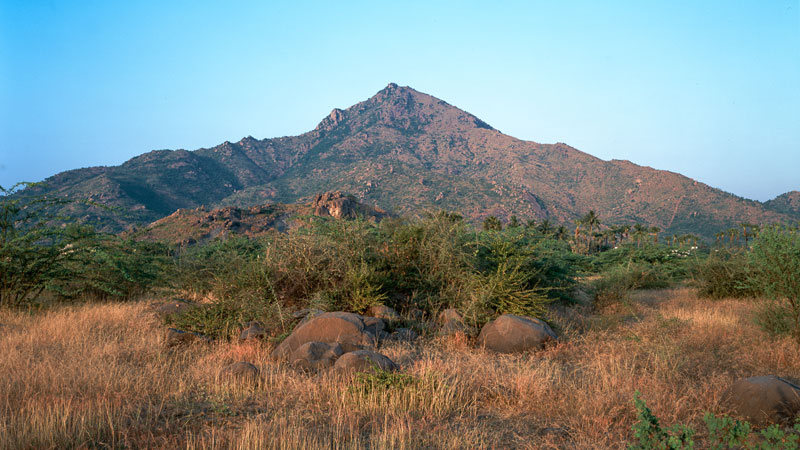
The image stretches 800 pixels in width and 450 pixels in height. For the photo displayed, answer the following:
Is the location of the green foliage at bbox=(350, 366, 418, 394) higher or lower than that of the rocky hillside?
lower

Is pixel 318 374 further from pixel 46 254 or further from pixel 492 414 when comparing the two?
pixel 46 254

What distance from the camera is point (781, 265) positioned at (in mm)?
8555

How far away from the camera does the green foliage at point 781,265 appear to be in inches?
325

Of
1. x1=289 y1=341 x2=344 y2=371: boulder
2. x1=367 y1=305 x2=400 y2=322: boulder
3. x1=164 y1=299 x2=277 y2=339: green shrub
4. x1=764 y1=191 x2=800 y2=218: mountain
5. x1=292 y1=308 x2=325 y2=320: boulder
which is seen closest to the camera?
x1=289 y1=341 x2=344 y2=371: boulder

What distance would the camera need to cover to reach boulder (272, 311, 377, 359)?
25.0 ft

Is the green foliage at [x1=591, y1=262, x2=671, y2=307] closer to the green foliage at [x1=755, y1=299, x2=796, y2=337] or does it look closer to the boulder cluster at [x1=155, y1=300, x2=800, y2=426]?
the green foliage at [x1=755, y1=299, x2=796, y2=337]

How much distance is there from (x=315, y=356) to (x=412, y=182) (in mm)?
96653

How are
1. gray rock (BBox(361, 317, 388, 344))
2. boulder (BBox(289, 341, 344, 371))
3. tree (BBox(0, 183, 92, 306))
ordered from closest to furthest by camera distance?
boulder (BBox(289, 341, 344, 371)) < gray rock (BBox(361, 317, 388, 344)) < tree (BBox(0, 183, 92, 306))

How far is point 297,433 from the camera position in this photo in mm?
3883

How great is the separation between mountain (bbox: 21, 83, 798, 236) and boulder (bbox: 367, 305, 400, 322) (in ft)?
170

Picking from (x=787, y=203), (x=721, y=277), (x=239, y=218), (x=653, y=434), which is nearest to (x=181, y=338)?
(x=653, y=434)

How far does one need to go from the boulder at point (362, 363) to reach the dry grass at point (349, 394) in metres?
0.25

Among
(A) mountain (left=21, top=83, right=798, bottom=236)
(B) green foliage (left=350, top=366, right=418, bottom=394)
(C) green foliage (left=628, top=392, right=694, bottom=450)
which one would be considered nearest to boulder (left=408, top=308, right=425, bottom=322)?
(B) green foliage (left=350, top=366, right=418, bottom=394)

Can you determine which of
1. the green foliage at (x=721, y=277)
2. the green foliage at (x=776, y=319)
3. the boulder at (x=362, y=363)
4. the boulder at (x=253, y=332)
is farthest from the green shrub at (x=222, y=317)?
the green foliage at (x=721, y=277)
